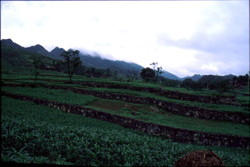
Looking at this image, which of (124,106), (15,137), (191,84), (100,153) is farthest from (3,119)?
(191,84)

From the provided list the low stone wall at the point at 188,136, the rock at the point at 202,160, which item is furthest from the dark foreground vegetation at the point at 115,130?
the rock at the point at 202,160

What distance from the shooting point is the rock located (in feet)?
31.4

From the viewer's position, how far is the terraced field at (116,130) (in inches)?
570

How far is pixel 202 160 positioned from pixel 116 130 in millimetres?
15335

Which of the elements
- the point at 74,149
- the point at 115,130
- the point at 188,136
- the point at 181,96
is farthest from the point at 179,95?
the point at 74,149

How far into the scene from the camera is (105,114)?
98.5 feet

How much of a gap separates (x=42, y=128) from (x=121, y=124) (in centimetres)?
1223

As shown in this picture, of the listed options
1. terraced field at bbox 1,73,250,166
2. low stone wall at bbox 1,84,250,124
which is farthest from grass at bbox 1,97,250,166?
low stone wall at bbox 1,84,250,124

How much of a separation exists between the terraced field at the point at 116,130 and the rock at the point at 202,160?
4.44 meters

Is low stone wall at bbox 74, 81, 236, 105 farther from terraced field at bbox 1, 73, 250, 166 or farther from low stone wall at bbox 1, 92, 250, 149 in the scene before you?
low stone wall at bbox 1, 92, 250, 149

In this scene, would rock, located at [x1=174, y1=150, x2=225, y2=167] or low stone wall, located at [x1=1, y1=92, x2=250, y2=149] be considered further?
low stone wall, located at [x1=1, y1=92, x2=250, y2=149]

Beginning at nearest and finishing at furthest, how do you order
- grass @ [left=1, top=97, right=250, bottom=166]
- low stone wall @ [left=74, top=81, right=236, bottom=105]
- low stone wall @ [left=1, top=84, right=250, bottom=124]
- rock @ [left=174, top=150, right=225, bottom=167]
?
rock @ [left=174, top=150, right=225, bottom=167]
grass @ [left=1, top=97, right=250, bottom=166]
low stone wall @ [left=1, top=84, right=250, bottom=124]
low stone wall @ [left=74, top=81, right=236, bottom=105]

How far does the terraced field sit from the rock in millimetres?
4442

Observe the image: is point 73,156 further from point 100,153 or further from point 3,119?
point 3,119
